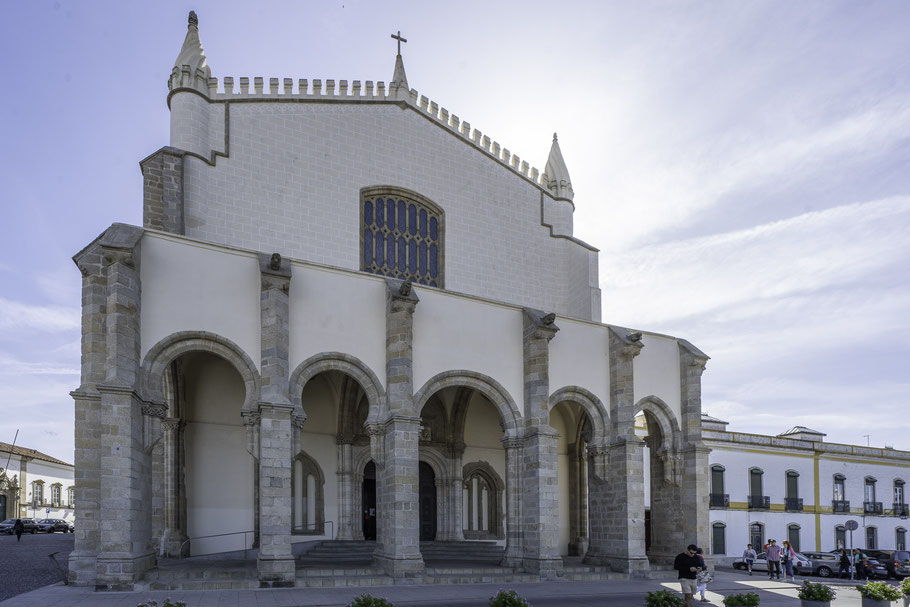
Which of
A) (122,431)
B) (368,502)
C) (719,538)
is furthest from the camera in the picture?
(719,538)

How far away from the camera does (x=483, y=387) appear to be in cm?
2042

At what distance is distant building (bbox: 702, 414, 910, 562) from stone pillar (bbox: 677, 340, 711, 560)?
14908 mm

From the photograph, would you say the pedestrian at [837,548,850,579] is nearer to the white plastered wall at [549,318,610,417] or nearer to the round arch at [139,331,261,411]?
the white plastered wall at [549,318,610,417]

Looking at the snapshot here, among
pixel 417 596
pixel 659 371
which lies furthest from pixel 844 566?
pixel 417 596

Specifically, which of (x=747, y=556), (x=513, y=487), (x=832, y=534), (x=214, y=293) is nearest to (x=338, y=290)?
(x=214, y=293)

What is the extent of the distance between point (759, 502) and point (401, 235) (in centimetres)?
2525

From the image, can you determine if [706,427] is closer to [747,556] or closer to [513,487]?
[747,556]

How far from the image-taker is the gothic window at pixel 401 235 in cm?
2388

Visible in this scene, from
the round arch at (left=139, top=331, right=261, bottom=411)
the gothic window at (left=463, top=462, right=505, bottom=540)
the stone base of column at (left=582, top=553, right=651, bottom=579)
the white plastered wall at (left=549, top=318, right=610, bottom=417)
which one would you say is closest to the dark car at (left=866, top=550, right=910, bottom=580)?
the stone base of column at (left=582, top=553, right=651, bottom=579)

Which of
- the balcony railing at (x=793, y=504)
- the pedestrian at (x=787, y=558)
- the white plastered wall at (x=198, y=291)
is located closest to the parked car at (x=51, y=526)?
the white plastered wall at (x=198, y=291)

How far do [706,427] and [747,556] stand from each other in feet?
40.6

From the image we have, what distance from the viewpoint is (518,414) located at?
2075cm

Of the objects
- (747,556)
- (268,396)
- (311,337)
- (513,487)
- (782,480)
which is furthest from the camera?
(782,480)

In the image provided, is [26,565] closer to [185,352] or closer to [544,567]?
[185,352]
